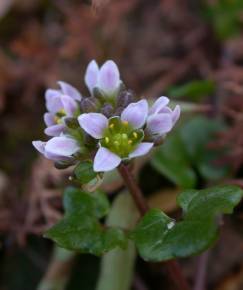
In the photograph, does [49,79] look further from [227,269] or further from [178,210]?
[227,269]

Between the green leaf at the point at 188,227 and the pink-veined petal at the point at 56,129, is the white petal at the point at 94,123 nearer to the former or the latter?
the pink-veined petal at the point at 56,129

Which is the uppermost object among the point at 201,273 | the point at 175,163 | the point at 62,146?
the point at 62,146

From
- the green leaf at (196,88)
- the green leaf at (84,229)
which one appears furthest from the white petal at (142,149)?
the green leaf at (196,88)

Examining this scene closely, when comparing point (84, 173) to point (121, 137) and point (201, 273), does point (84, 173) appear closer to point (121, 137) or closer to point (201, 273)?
point (121, 137)

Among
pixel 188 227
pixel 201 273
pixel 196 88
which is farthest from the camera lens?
pixel 196 88

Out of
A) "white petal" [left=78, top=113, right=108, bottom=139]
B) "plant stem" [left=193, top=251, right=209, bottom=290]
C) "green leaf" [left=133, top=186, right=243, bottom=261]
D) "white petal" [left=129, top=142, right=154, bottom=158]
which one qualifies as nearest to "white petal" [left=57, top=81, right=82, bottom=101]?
"white petal" [left=78, top=113, right=108, bottom=139]

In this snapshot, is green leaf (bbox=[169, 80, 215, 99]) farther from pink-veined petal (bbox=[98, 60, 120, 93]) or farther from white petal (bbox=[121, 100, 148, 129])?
white petal (bbox=[121, 100, 148, 129])

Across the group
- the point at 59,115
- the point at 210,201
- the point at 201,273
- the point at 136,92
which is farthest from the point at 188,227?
the point at 136,92

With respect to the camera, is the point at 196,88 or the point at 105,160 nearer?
the point at 105,160
